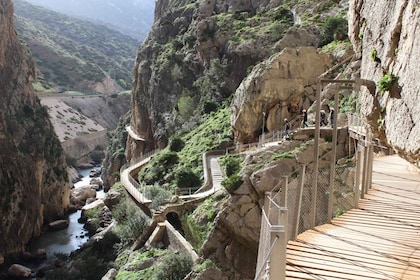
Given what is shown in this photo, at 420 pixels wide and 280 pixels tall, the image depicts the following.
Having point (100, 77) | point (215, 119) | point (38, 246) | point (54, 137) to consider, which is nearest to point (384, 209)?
point (215, 119)

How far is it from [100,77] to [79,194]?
227ft

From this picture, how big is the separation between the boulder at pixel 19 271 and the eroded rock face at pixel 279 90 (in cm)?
2012

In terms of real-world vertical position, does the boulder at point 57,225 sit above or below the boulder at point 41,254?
below

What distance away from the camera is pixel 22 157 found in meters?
47.0

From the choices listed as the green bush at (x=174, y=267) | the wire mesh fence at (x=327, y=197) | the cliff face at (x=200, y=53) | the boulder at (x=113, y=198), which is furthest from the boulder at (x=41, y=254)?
the wire mesh fence at (x=327, y=197)

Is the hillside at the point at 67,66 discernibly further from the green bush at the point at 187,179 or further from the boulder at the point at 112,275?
the boulder at the point at 112,275

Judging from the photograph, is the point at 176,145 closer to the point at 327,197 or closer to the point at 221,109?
the point at 221,109

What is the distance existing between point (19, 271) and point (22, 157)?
670 inches

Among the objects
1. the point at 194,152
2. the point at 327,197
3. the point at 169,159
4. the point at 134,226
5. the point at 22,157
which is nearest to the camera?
the point at 327,197

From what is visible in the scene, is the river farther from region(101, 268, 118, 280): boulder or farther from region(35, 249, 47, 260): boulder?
region(101, 268, 118, 280): boulder

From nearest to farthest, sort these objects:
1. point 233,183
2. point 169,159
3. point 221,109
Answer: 1. point 233,183
2. point 169,159
3. point 221,109

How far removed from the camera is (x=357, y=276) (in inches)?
257

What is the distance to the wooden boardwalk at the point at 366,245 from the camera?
22.1 ft

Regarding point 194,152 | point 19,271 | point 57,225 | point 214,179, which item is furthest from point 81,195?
point 214,179
